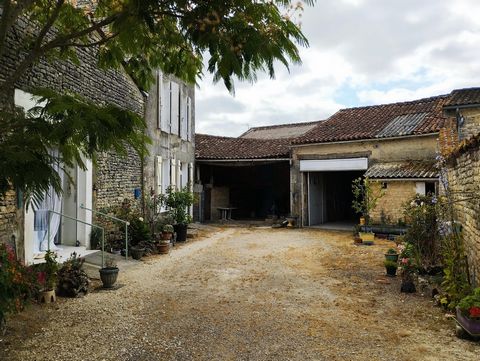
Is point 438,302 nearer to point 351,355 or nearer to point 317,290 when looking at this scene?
point 317,290

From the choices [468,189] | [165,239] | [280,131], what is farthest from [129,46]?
[280,131]

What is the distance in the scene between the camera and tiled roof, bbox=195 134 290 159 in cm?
1806

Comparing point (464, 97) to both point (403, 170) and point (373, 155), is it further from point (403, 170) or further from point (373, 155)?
point (373, 155)

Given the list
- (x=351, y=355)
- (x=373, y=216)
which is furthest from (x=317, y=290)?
(x=373, y=216)

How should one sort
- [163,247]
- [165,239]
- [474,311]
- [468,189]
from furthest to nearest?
[165,239] → [163,247] → [468,189] → [474,311]

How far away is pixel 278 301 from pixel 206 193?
43.9 ft

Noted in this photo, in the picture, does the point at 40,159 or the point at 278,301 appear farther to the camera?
the point at 278,301

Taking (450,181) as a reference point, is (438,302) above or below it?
below

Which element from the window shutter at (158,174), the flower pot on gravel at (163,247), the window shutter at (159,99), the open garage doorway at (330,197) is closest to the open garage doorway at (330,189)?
the open garage doorway at (330,197)

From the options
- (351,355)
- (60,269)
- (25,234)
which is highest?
(25,234)

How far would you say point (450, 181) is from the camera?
7809 millimetres

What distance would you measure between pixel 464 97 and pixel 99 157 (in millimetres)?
10687

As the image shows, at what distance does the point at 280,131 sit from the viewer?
26250mm

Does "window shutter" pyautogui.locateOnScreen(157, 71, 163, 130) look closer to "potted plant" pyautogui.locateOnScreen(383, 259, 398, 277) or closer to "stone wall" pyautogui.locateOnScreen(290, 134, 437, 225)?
"stone wall" pyautogui.locateOnScreen(290, 134, 437, 225)
